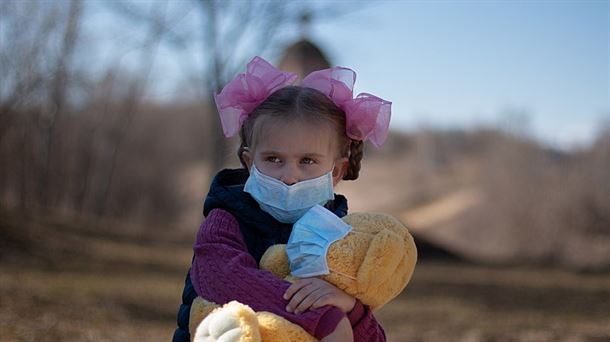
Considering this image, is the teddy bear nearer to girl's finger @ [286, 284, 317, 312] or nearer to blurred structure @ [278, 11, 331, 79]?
girl's finger @ [286, 284, 317, 312]

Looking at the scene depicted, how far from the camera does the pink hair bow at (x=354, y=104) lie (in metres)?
2.84

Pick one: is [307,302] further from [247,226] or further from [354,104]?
[354,104]

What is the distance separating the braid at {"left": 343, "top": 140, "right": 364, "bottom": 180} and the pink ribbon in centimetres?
5

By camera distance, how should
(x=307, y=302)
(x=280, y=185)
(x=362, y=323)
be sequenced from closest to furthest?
(x=307, y=302) < (x=362, y=323) < (x=280, y=185)

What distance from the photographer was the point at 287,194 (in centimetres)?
263

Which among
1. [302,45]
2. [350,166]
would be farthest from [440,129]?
[350,166]

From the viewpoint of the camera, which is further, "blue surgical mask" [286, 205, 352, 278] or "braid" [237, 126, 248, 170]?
"braid" [237, 126, 248, 170]

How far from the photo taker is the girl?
94.7 inches

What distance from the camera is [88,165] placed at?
26062mm

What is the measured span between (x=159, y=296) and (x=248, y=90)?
25.9 feet

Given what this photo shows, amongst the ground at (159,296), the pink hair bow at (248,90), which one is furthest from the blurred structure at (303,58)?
the pink hair bow at (248,90)

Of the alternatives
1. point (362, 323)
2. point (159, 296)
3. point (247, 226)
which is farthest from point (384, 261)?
point (159, 296)

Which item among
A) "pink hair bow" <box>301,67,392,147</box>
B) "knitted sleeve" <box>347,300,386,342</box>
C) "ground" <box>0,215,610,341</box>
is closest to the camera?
"knitted sleeve" <box>347,300,386,342</box>

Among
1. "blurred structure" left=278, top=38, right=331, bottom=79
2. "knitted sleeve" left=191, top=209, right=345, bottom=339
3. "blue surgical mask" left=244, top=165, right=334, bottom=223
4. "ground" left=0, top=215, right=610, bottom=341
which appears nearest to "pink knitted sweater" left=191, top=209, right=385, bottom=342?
"knitted sleeve" left=191, top=209, right=345, bottom=339
